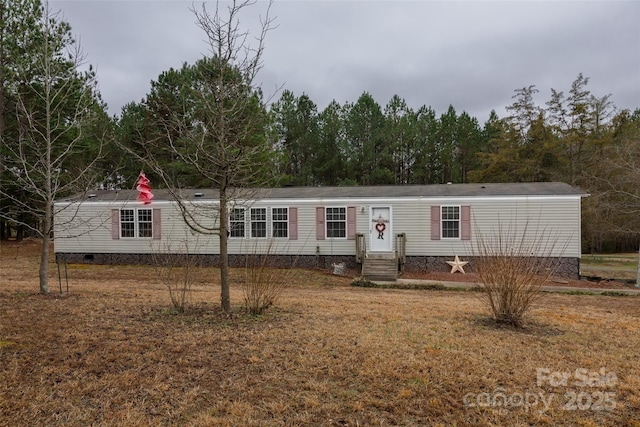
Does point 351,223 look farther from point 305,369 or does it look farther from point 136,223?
point 305,369

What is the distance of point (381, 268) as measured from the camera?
45.4ft

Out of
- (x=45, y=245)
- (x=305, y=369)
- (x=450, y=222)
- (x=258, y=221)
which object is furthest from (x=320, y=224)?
(x=305, y=369)

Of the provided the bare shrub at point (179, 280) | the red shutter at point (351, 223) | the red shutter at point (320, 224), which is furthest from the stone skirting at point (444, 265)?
the bare shrub at point (179, 280)

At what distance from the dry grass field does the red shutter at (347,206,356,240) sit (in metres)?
8.93

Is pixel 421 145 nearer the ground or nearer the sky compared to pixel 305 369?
nearer the sky

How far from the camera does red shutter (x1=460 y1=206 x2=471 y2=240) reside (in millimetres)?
14586

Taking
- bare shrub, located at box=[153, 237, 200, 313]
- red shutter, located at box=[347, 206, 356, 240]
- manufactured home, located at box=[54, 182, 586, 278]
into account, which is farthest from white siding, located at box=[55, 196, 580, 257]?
bare shrub, located at box=[153, 237, 200, 313]

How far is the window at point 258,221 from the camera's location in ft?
51.5

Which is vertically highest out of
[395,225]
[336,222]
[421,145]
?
[421,145]

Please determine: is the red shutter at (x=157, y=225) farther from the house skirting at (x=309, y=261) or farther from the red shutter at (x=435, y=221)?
the red shutter at (x=435, y=221)

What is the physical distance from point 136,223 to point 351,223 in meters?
9.02

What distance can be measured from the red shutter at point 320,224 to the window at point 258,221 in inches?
83.0

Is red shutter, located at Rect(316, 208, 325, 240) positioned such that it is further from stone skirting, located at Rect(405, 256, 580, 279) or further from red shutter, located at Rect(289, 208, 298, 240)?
stone skirting, located at Rect(405, 256, 580, 279)

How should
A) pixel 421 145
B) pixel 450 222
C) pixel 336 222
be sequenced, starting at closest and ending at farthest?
pixel 450 222, pixel 336 222, pixel 421 145
